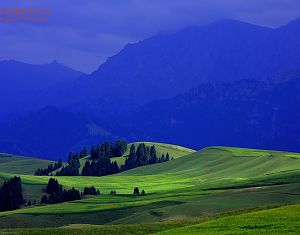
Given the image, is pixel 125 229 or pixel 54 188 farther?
pixel 54 188

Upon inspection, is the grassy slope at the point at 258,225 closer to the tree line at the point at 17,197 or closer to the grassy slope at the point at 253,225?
the grassy slope at the point at 253,225

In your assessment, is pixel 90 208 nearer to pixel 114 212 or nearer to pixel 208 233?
pixel 114 212

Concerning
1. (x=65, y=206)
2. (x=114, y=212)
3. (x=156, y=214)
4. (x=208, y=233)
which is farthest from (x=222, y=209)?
(x=208, y=233)

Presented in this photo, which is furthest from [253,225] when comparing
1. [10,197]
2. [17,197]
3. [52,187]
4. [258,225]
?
[52,187]

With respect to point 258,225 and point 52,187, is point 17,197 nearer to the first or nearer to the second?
point 52,187

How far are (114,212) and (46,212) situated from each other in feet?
40.1

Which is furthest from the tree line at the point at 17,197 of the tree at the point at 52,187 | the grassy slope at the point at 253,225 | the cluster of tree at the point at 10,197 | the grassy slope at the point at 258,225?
the grassy slope at the point at 258,225

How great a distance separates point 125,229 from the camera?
253ft

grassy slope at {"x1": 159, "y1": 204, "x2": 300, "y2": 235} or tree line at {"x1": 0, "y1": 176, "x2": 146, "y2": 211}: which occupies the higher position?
tree line at {"x1": 0, "y1": 176, "x2": 146, "y2": 211}

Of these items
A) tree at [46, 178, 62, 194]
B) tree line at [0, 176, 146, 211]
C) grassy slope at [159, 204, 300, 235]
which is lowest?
grassy slope at [159, 204, 300, 235]

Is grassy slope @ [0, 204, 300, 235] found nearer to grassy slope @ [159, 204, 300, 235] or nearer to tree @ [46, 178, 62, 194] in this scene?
grassy slope @ [159, 204, 300, 235]

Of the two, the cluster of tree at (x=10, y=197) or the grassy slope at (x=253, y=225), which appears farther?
the cluster of tree at (x=10, y=197)

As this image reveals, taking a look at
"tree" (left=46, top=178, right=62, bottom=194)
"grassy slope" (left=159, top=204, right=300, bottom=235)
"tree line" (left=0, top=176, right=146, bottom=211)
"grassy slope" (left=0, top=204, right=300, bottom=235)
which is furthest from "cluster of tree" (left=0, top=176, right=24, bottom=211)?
"grassy slope" (left=159, top=204, right=300, bottom=235)

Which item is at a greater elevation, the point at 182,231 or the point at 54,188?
the point at 54,188
